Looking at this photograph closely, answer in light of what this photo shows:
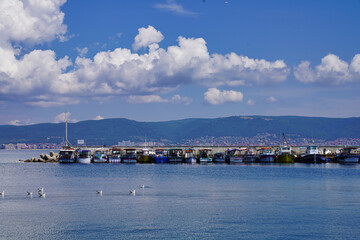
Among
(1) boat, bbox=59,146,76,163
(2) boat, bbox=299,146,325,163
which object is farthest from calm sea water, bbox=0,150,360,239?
(2) boat, bbox=299,146,325,163

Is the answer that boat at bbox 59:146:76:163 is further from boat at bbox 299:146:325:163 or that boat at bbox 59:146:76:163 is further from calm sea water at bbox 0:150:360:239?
calm sea water at bbox 0:150:360:239

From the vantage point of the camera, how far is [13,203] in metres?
55.2

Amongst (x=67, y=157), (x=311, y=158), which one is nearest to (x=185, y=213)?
(x=67, y=157)

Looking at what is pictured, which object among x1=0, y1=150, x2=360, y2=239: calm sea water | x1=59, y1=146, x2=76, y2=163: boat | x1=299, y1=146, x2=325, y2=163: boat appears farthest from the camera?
x1=59, y1=146, x2=76, y2=163: boat

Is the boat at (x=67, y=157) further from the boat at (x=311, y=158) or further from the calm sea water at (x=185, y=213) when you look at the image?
the calm sea water at (x=185, y=213)

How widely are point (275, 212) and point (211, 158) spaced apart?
112800 millimetres

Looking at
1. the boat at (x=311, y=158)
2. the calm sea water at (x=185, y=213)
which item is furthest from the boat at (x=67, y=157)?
the calm sea water at (x=185, y=213)

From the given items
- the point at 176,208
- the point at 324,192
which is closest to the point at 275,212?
the point at 176,208

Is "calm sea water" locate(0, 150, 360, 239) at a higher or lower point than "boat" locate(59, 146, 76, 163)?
lower

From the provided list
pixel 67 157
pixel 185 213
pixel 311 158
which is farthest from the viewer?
pixel 311 158

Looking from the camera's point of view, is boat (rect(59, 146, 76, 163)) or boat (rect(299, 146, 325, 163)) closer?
boat (rect(299, 146, 325, 163))

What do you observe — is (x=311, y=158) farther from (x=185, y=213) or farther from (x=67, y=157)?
(x=185, y=213)

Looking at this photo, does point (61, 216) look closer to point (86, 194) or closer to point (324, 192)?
point (86, 194)

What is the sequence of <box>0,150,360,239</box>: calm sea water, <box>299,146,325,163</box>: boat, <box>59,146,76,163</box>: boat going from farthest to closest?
<box>59,146,76,163</box>: boat → <box>299,146,325,163</box>: boat → <box>0,150,360,239</box>: calm sea water
